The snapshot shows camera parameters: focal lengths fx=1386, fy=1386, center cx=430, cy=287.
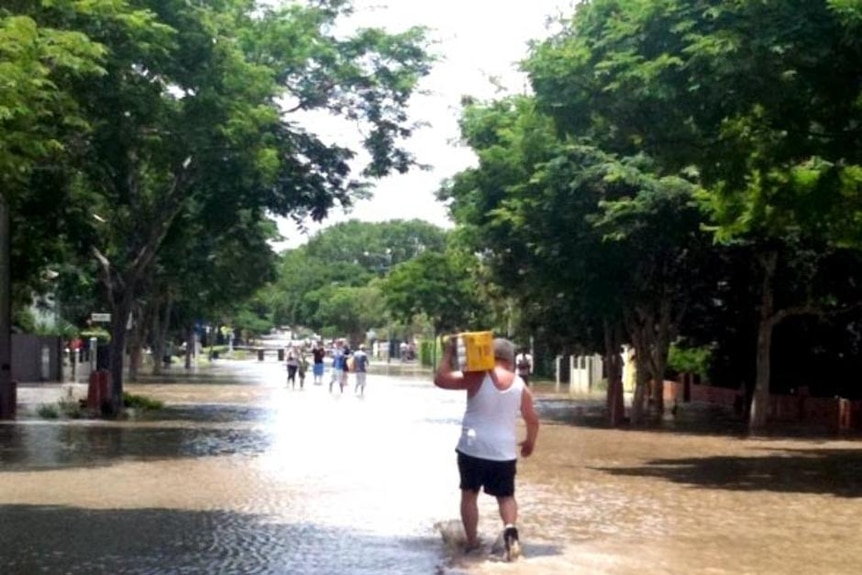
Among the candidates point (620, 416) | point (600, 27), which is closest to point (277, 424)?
point (620, 416)

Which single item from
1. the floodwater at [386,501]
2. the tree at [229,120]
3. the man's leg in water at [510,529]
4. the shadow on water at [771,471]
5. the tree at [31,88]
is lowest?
the shadow on water at [771,471]

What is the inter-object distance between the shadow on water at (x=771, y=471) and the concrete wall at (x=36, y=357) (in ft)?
105

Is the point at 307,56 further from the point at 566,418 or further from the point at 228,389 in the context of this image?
the point at 228,389

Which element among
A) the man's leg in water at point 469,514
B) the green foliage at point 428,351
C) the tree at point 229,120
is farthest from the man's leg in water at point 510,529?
the green foliage at point 428,351

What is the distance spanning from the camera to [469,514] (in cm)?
1114

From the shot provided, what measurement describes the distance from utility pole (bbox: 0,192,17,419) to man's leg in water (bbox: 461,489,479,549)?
17875mm

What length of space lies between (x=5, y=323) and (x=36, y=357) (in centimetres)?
2156

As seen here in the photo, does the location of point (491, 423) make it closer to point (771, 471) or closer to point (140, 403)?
point (771, 471)

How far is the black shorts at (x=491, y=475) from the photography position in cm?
1082

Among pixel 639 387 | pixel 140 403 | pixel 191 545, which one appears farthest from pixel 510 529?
pixel 140 403

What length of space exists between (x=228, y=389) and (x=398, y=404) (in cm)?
1085

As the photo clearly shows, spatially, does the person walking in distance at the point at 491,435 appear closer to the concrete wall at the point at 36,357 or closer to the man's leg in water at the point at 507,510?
the man's leg in water at the point at 507,510

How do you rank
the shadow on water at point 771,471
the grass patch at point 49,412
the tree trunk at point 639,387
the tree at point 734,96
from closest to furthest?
the tree at point 734,96, the shadow on water at point 771,471, the grass patch at point 49,412, the tree trunk at point 639,387

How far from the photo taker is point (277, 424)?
1116 inches
